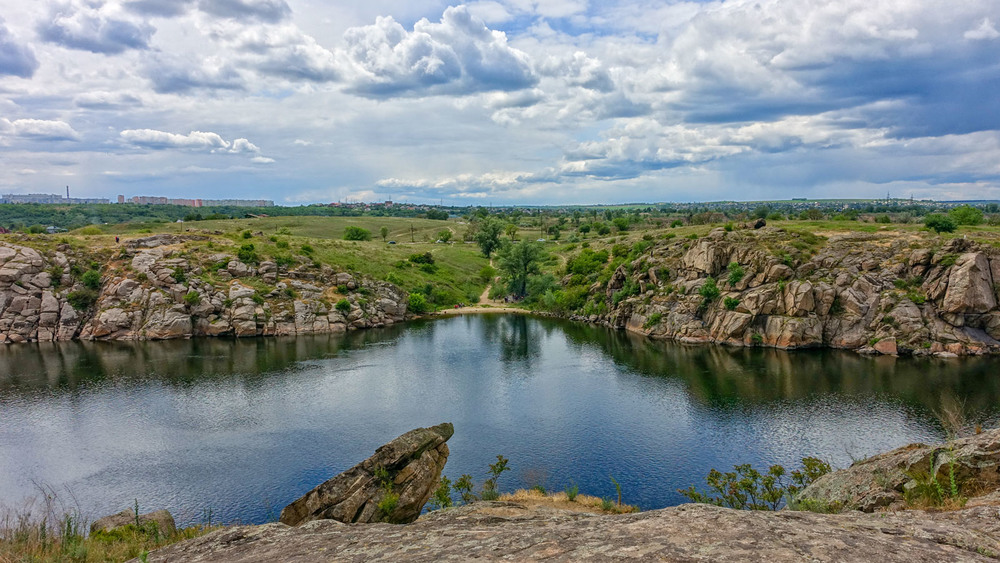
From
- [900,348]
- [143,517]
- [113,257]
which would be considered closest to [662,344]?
[900,348]

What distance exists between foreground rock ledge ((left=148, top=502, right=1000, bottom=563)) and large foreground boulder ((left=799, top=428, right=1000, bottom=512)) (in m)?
4.73

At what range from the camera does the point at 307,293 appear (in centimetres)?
9369

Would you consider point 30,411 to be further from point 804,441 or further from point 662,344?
point 662,344

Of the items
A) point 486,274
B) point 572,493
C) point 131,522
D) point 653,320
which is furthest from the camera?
point 486,274

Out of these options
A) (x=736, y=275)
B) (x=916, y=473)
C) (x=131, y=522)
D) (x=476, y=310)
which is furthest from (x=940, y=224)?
(x=131, y=522)

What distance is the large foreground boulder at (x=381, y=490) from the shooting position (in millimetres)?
18828

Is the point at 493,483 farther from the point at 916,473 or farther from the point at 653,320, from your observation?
the point at 653,320

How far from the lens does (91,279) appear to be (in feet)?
287

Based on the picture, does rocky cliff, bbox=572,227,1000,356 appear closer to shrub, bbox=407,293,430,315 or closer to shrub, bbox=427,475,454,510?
shrub, bbox=407,293,430,315

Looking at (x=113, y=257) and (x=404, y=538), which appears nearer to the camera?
(x=404, y=538)

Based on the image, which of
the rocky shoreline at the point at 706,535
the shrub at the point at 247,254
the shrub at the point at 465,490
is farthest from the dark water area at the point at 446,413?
the shrub at the point at 247,254

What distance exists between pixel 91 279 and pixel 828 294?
111 metres

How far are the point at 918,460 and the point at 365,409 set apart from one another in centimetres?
4239

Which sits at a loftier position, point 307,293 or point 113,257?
point 113,257
